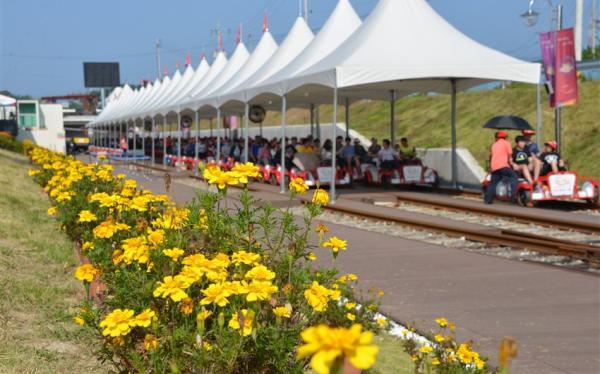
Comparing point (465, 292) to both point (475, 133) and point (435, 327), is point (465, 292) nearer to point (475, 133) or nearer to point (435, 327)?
point (435, 327)

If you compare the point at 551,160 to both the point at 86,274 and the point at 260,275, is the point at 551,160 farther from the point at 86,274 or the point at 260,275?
the point at 260,275

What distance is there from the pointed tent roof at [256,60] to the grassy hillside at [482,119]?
8.83m

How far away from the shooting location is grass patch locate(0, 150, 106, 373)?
4.48m

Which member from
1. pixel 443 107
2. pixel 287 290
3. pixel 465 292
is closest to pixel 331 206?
pixel 465 292

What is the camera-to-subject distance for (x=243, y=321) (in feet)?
9.68

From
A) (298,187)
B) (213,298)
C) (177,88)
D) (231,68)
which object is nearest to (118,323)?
(213,298)

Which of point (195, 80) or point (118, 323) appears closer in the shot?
point (118, 323)

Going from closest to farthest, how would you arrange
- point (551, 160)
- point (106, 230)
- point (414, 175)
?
point (106, 230), point (551, 160), point (414, 175)

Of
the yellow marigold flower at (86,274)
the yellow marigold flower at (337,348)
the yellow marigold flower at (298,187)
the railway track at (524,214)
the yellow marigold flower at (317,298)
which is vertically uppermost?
the yellow marigold flower at (298,187)

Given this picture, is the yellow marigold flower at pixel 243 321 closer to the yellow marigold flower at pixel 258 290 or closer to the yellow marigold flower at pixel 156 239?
the yellow marigold flower at pixel 258 290

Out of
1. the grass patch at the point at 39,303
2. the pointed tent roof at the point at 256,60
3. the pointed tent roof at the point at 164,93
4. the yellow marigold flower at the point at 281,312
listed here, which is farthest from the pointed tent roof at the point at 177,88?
the yellow marigold flower at the point at 281,312

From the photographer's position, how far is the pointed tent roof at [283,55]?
25.4m

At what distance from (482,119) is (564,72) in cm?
1562

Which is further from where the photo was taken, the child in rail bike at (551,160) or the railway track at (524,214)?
the child in rail bike at (551,160)
